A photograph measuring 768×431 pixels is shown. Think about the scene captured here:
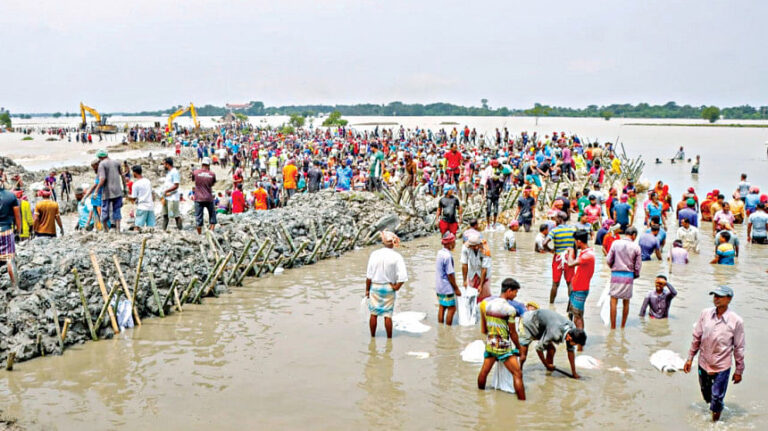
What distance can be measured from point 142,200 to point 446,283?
692cm

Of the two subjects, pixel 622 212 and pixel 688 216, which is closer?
pixel 622 212

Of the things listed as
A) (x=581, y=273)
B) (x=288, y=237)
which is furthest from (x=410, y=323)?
(x=288, y=237)

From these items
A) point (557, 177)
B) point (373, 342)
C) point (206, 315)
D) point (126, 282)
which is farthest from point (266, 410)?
point (557, 177)

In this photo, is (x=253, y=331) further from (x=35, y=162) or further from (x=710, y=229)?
(x=35, y=162)

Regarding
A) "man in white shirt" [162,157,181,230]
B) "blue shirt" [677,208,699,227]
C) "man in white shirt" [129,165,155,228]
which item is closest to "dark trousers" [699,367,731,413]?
"blue shirt" [677,208,699,227]

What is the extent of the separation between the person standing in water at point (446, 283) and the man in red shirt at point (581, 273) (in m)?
1.67

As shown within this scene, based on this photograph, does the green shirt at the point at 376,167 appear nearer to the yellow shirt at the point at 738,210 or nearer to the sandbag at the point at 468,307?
the yellow shirt at the point at 738,210

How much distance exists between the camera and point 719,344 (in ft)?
20.1

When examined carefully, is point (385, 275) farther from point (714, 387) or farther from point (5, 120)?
point (5, 120)

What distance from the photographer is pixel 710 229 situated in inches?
742

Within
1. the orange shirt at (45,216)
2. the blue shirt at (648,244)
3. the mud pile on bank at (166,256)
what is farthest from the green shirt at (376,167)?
the orange shirt at (45,216)

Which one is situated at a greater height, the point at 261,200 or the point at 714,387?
the point at 261,200

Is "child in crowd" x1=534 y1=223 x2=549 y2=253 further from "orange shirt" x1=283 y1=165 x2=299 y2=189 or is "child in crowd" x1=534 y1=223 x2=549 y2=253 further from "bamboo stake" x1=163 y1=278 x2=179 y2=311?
"orange shirt" x1=283 y1=165 x2=299 y2=189

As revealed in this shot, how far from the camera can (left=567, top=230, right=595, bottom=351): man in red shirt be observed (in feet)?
28.1
